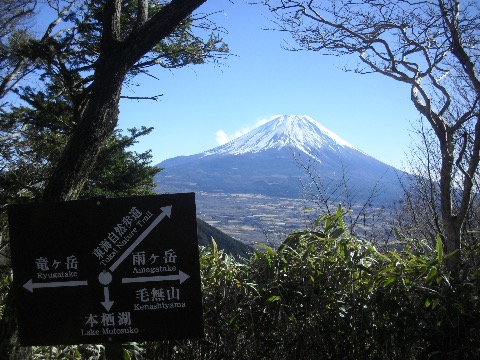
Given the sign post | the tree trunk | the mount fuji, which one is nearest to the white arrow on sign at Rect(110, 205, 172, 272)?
the sign post

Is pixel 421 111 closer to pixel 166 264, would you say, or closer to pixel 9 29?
pixel 166 264

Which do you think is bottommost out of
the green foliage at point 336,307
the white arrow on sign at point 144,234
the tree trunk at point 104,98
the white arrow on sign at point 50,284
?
the green foliage at point 336,307

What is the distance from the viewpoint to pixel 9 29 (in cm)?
1617

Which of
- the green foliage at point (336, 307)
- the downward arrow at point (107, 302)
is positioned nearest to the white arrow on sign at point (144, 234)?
the downward arrow at point (107, 302)

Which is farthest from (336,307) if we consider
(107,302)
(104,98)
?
(104,98)

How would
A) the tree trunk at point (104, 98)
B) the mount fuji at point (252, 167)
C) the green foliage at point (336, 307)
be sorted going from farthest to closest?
the mount fuji at point (252, 167), the tree trunk at point (104, 98), the green foliage at point (336, 307)

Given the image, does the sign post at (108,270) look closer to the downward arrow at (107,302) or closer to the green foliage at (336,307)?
the downward arrow at (107,302)

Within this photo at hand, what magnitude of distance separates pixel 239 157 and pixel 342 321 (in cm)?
8326

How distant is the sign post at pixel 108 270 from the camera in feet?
7.95

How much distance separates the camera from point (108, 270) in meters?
2.46

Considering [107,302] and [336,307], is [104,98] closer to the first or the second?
[107,302]

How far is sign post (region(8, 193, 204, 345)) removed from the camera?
2.42 m

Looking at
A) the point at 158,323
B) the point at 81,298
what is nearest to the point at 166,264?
the point at 158,323

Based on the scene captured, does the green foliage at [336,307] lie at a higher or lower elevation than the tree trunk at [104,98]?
lower
